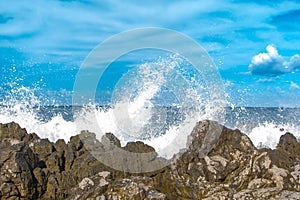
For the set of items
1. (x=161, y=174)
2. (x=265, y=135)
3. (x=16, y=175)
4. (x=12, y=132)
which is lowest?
(x=161, y=174)

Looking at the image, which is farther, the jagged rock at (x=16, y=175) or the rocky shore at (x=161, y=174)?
the jagged rock at (x=16, y=175)

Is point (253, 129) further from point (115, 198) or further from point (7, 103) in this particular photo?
point (115, 198)

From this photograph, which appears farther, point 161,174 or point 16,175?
point 161,174

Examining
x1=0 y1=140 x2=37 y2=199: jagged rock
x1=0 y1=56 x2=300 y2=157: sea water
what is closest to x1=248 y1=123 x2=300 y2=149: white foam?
x1=0 y1=56 x2=300 y2=157: sea water

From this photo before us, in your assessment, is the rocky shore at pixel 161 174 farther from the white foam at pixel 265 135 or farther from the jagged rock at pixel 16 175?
the white foam at pixel 265 135

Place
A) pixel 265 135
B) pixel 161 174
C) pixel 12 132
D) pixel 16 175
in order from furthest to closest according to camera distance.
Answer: pixel 265 135, pixel 12 132, pixel 161 174, pixel 16 175

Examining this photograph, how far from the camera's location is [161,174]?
1476 centimetres

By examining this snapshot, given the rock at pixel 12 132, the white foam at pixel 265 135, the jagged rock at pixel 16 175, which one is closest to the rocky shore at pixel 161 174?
the jagged rock at pixel 16 175

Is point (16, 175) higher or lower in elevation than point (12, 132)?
lower

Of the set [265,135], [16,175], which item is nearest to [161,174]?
[16,175]

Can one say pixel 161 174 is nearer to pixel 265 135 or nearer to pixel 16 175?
pixel 16 175

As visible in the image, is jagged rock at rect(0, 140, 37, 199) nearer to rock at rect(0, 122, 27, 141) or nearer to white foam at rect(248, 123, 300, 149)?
rock at rect(0, 122, 27, 141)

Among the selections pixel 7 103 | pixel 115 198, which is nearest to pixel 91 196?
pixel 115 198

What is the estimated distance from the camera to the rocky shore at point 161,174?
11938 millimetres
